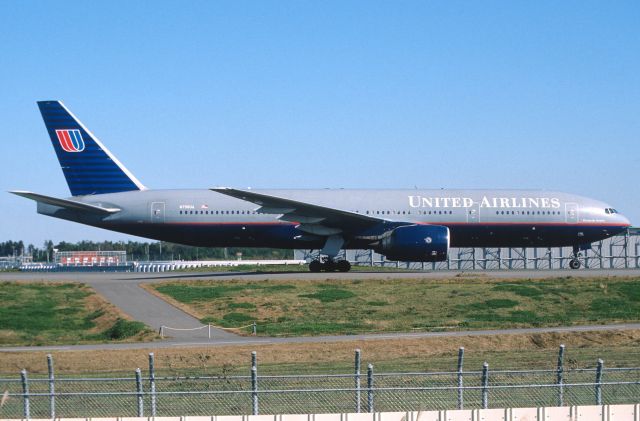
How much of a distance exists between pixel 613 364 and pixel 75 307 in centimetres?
2104

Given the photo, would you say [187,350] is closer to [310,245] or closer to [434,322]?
[434,322]

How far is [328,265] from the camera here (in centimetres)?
4812

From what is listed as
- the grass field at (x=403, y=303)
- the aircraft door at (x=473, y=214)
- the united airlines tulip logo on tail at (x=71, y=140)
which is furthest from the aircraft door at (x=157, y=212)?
the aircraft door at (x=473, y=214)

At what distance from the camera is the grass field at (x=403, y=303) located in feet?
109

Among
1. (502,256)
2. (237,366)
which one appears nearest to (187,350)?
(237,366)

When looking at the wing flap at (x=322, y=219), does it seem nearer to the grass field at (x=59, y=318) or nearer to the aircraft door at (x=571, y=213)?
the aircraft door at (x=571, y=213)

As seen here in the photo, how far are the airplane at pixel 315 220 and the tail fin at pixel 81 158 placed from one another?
0.05 m

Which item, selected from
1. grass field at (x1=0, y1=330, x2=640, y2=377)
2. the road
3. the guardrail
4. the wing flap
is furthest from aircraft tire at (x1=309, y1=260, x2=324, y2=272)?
the guardrail

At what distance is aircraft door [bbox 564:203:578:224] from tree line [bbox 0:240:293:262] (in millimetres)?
35276

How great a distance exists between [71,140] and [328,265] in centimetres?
1485

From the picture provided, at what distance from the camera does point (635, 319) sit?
33.9 metres

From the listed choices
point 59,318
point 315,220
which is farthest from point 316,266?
point 59,318

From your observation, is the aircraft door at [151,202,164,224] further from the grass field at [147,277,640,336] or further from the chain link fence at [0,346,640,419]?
the chain link fence at [0,346,640,419]

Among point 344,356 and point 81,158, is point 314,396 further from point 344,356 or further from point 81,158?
point 81,158
